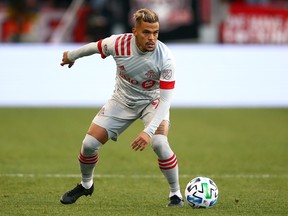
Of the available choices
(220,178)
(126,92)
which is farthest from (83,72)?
(126,92)

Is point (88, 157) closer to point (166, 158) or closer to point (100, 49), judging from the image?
point (166, 158)

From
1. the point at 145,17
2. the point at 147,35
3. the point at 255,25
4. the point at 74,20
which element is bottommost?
the point at 255,25

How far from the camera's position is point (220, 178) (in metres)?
10.8

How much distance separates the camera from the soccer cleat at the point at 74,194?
28.7 ft

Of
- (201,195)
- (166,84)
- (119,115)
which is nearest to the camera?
(166,84)

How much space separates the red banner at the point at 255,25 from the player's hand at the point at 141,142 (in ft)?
49.4

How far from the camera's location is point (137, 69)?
27.9ft

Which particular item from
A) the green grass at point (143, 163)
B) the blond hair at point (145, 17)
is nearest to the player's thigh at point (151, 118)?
the green grass at point (143, 163)

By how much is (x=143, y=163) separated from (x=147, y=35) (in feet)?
13.7

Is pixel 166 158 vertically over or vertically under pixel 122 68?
under

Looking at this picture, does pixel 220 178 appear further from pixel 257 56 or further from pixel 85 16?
pixel 85 16

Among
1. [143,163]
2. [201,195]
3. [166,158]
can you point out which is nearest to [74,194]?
[166,158]

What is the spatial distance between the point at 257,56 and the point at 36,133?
621 centimetres

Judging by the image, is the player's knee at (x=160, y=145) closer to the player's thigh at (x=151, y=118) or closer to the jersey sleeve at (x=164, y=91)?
the player's thigh at (x=151, y=118)
